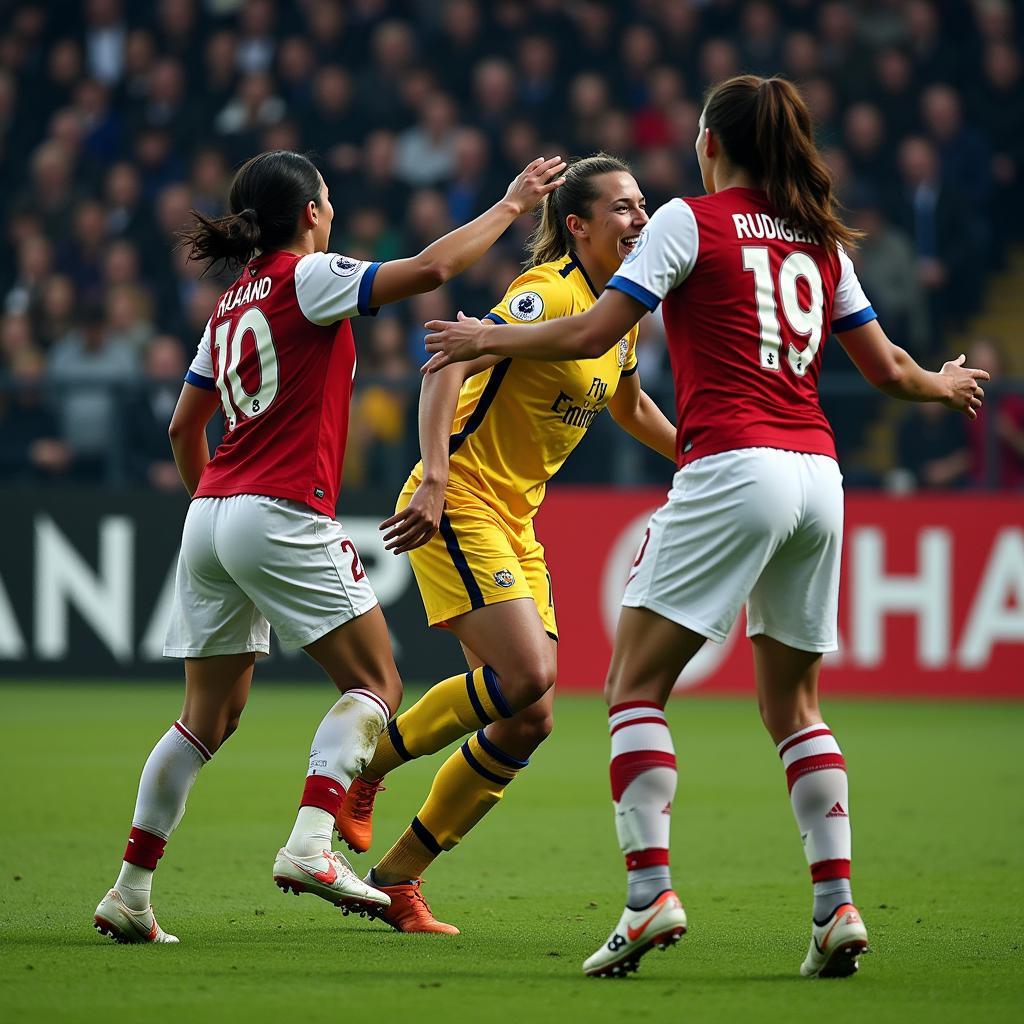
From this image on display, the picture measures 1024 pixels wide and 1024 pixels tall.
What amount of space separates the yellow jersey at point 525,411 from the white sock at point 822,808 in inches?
54.5

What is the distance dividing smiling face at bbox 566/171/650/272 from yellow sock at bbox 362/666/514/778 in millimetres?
1385

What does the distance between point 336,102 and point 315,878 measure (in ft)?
39.7

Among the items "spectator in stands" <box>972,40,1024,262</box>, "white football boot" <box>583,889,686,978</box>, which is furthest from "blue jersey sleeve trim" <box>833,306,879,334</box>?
"spectator in stands" <box>972,40,1024,262</box>

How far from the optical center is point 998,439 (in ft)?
40.2

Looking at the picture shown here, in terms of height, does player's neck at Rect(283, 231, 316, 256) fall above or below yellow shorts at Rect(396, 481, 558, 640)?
above

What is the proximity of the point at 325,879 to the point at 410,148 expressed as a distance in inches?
462

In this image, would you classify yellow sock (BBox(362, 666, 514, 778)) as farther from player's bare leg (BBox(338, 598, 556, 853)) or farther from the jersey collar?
the jersey collar

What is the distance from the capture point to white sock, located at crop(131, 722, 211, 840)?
15.7 feet

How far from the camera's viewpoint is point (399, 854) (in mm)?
5223

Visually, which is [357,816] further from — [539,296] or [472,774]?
[539,296]

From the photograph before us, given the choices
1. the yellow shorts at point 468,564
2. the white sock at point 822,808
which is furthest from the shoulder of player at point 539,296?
the white sock at point 822,808

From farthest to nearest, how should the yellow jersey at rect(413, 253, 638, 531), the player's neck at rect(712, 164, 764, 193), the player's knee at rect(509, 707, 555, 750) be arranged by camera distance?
the yellow jersey at rect(413, 253, 638, 531) < the player's knee at rect(509, 707, 555, 750) < the player's neck at rect(712, 164, 764, 193)

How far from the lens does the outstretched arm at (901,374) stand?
4.58m

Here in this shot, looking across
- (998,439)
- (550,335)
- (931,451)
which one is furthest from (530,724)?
(998,439)
